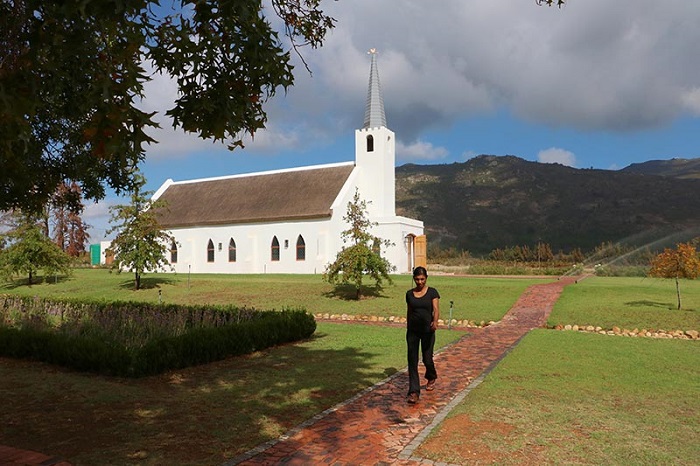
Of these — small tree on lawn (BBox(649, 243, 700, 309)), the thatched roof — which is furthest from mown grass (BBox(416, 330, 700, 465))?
the thatched roof

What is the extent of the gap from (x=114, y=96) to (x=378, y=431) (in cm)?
483

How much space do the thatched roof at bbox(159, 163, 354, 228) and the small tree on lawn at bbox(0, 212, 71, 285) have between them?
994 centimetres

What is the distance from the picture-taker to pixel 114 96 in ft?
13.4

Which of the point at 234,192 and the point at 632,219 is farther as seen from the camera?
the point at 632,219

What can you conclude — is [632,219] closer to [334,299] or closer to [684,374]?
[334,299]

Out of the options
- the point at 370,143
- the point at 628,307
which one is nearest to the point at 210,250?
the point at 370,143

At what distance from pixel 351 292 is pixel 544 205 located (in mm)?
96941

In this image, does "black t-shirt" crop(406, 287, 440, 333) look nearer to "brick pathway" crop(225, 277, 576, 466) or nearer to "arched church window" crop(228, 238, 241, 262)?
"brick pathway" crop(225, 277, 576, 466)

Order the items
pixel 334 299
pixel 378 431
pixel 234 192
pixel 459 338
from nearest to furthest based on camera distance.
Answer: pixel 378 431 < pixel 459 338 < pixel 334 299 < pixel 234 192

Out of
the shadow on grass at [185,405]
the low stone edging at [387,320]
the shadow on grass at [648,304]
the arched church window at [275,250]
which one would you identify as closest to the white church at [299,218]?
the arched church window at [275,250]

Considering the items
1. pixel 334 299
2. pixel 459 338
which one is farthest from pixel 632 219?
pixel 459 338

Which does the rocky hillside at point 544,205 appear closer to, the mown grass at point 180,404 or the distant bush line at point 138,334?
the distant bush line at point 138,334

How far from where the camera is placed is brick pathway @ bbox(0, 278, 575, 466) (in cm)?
536

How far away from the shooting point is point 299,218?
38906 millimetres
